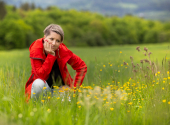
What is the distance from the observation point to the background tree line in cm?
5672

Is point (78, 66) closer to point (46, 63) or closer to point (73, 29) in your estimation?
point (46, 63)

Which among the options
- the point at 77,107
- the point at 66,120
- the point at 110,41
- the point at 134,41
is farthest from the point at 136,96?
the point at 134,41

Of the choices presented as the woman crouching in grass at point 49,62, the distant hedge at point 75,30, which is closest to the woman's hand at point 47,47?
the woman crouching in grass at point 49,62

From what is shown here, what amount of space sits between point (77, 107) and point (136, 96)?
131 cm

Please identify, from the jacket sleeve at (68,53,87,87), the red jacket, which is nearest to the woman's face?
the red jacket

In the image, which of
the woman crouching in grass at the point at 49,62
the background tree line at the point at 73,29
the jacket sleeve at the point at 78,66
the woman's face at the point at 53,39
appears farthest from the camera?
the background tree line at the point at 73,29

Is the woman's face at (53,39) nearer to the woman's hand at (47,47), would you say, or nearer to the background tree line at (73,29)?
the woman's hand at (47,47)

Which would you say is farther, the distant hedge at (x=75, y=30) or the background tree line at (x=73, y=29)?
the distant hedge at (x=75, y=30)

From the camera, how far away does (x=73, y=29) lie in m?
85.4

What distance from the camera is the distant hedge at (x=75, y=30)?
56938 mm

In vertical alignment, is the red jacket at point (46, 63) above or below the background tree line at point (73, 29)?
below

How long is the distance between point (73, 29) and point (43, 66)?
83.3m

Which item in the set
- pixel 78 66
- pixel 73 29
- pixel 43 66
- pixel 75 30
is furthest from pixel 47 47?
pixel 75 30

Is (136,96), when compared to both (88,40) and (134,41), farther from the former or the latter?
(134,41)
